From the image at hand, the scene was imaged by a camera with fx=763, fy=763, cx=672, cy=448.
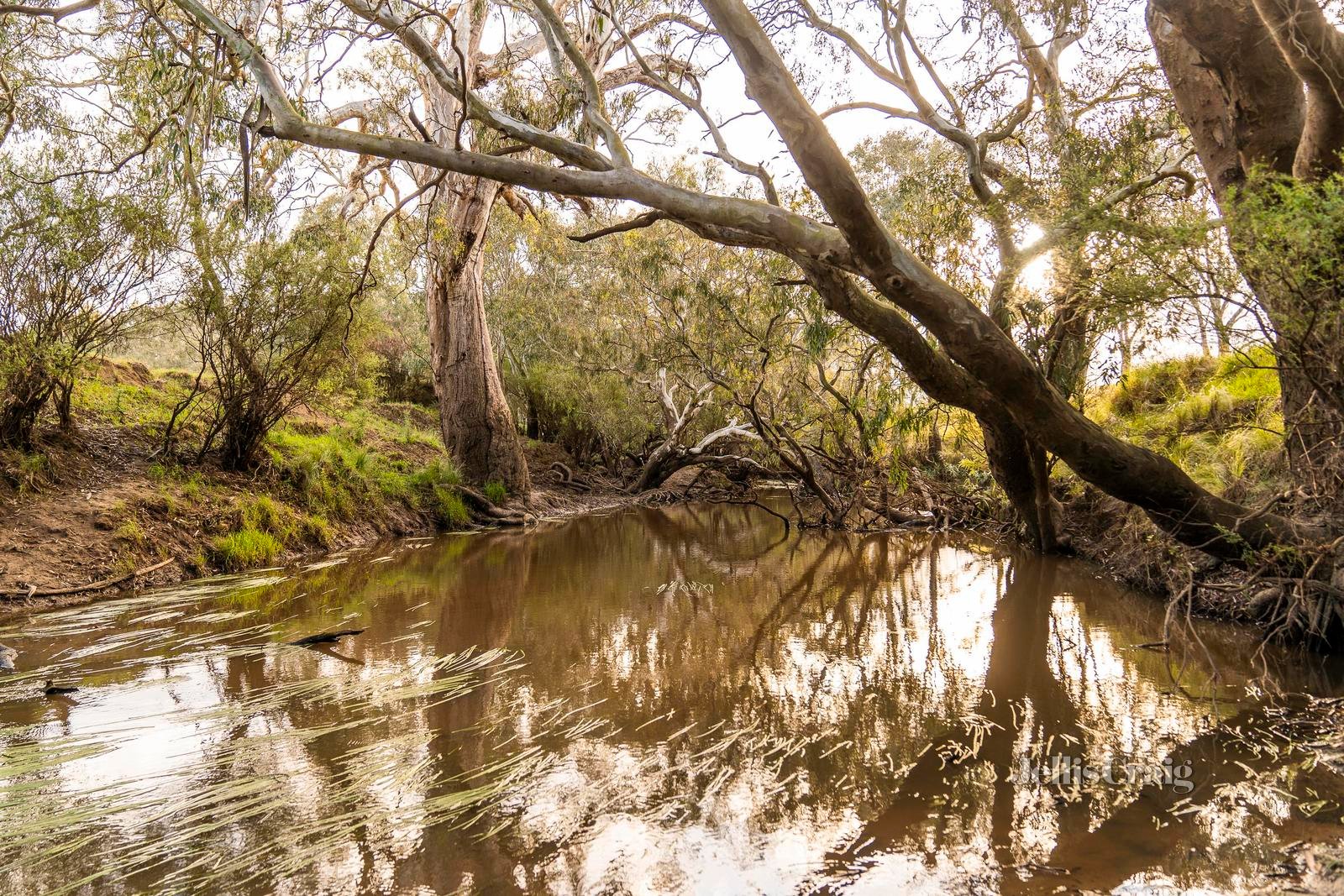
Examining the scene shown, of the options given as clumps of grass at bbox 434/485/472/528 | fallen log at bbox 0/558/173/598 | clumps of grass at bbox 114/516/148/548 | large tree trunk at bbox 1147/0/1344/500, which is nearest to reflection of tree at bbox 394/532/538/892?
fallen log at bbox 0/558/173/598

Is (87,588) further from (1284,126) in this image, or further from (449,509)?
(1284,126)

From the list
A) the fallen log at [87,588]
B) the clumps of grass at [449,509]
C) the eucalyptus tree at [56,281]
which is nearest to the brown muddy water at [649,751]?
the fallen log at [87,588]

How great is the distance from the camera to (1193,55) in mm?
5574

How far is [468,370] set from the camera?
12.2 m

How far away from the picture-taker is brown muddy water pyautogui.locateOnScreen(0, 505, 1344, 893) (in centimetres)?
227

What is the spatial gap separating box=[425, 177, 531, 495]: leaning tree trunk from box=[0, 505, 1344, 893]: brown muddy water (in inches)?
256

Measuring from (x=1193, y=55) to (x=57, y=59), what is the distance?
1179 cm

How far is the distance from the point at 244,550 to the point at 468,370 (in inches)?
205

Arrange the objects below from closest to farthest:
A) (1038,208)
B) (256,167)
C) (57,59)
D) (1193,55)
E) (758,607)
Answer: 1. (1193,55)
2. (758,607)
3. (1038,208)
4. (57,59)
5. (256,167)

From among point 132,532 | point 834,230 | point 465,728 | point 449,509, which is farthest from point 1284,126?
point 449,509

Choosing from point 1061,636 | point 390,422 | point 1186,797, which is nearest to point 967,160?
point 1061,636

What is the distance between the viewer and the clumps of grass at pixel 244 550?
7469mm

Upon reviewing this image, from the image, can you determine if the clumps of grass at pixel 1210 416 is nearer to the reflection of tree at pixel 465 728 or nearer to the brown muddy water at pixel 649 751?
the brown muddy water at pixel 649 751

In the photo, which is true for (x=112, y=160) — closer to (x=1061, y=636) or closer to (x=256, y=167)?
(x=256, y=167)
